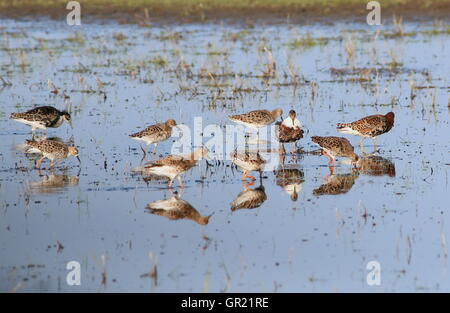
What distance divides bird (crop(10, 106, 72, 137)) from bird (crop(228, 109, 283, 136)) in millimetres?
3547

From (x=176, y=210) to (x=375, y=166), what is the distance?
4255 mm

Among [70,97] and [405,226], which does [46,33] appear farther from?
[405,226]

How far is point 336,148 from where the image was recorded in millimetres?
15680

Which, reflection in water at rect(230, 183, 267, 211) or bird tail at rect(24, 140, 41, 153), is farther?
bird tail at rect(24, 140, 41, 153)

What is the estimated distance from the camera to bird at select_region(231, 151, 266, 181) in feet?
48.0

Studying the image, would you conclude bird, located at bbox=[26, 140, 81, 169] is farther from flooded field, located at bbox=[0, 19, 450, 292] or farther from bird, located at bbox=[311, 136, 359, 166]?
bird, located at bbox=[311, 136, 359, 166]

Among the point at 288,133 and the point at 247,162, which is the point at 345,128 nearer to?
the point at 288,133

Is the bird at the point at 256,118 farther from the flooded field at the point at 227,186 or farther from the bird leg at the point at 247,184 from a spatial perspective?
the bird leg at the point at 247,184

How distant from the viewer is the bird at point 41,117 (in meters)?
18.8

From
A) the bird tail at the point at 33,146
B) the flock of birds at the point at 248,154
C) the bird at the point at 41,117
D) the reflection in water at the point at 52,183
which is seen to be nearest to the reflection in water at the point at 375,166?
the flock of birds at the point at 248,154

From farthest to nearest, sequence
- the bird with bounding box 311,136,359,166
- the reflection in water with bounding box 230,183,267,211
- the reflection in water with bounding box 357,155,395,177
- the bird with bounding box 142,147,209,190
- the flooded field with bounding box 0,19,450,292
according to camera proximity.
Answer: the bird with bounding box 311,136,359,166, the reflection in water with bounding box 357,155,395,177, the bird with bounding box 142,147,209,190, the reflection in water with bounding box 230,183,267,211, the flooded field with bounding box 0,19,450,292

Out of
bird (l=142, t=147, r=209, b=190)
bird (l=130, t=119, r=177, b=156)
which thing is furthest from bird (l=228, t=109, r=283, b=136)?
bird (l=142, t=147, r=209, b=190)

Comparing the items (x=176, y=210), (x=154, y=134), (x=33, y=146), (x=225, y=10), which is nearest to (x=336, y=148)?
(x=154, y=134)

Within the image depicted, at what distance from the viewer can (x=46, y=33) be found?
3597 cm
